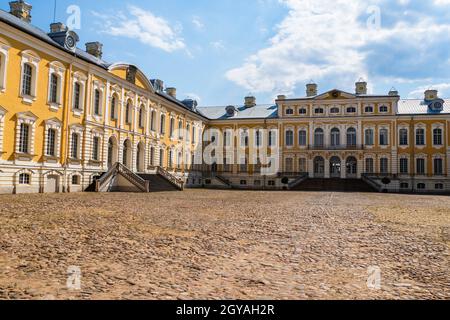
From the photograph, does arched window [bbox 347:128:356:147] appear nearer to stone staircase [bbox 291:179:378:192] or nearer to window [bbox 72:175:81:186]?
stone staircase [bbox 291:179:378:192]

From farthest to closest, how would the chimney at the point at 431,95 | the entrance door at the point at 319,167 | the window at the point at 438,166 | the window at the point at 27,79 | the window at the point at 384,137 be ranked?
the chimney at the point at 431,95 → the entrance door at the point at 319,167 → the window at the point at 384,137 → the window at the point at 438,166 → the window at the point at 27,79

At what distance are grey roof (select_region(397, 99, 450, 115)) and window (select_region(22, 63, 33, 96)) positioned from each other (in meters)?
38.2

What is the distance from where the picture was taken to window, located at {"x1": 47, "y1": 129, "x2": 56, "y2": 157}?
2233 cm

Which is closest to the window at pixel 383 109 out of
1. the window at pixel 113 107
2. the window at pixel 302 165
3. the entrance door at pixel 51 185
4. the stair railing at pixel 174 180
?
the window at pixel 302 165

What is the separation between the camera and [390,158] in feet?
137

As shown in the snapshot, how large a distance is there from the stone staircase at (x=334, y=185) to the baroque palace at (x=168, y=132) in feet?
0.99

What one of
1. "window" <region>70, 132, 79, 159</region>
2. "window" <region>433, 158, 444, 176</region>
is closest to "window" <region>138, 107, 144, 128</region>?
"window" <region>70, 132, 79, 159</region>

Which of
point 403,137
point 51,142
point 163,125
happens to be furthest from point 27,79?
point 403,137

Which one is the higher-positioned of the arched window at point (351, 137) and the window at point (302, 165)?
the arched window at point (351, 137)

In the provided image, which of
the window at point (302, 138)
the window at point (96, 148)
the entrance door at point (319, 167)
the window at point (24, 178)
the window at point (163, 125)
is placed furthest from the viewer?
the window at point (302, 138)

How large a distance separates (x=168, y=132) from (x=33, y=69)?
1700 centimetres

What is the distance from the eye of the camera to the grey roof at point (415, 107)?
137 feet

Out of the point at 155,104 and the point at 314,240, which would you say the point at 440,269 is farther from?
the point at 155,104

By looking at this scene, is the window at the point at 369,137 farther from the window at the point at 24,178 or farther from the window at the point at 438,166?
the window at the point at 24,178
